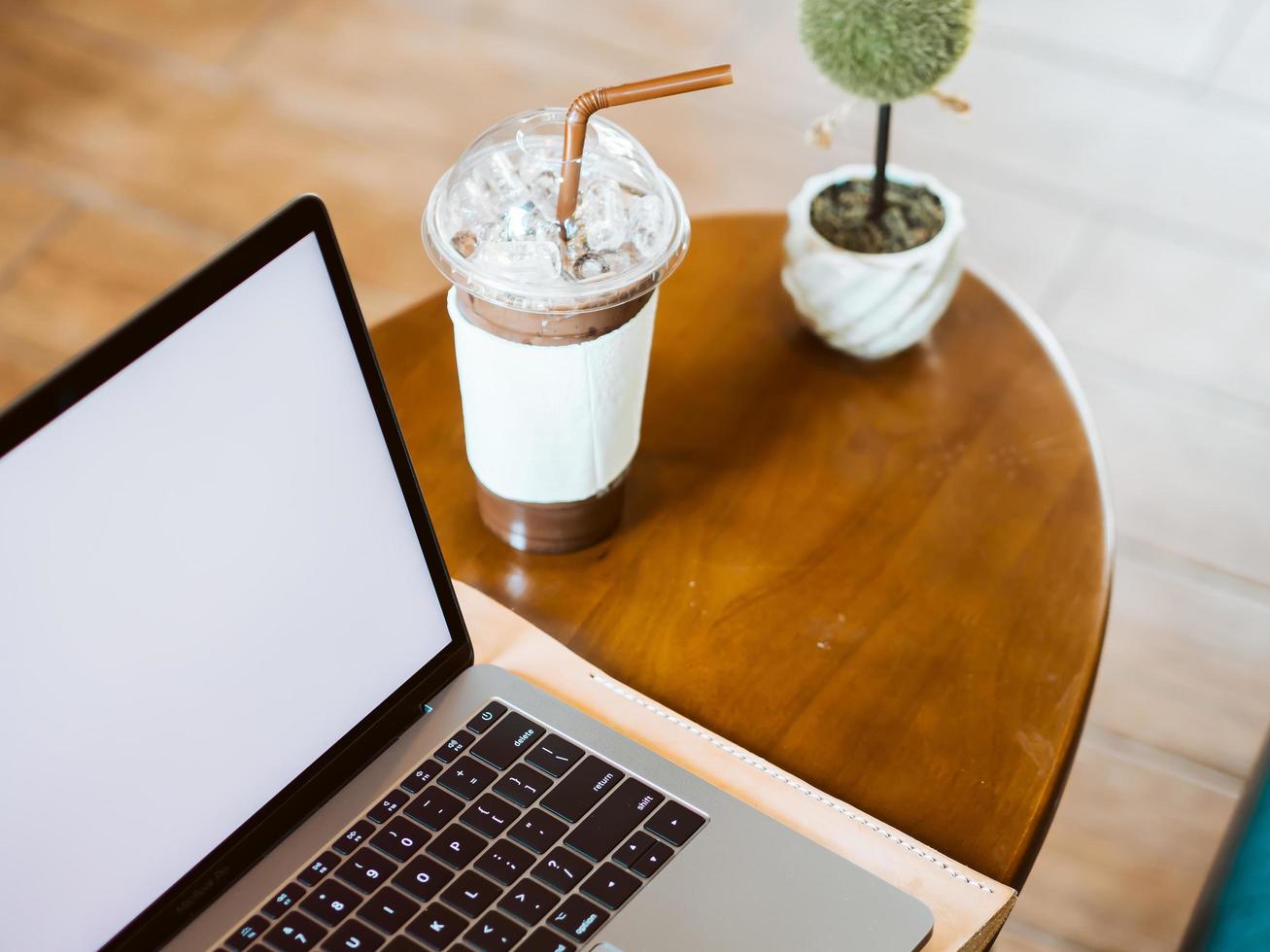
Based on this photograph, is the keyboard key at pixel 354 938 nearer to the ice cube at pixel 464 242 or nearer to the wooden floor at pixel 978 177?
the ice cube at pixel 464 242

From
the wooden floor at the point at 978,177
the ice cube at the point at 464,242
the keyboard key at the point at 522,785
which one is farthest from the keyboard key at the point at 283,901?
the wooden floor at the point at 978,177

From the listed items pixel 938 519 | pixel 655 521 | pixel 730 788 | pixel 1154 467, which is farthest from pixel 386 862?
pixel 1154 467

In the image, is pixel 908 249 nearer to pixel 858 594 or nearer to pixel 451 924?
pixel 858 594

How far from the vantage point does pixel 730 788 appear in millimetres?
680

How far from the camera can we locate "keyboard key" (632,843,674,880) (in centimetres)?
62

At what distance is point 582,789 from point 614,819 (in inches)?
0.9

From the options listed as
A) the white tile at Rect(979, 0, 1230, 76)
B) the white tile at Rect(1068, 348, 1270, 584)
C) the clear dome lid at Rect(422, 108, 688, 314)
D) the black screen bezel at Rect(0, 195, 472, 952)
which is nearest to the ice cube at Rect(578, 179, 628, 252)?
the clear dome lid at Rect(422, 108, 688, 314)

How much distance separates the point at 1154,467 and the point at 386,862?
1206mm

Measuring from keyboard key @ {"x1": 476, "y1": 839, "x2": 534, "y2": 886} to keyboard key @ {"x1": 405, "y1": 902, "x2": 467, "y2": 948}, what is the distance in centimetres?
2

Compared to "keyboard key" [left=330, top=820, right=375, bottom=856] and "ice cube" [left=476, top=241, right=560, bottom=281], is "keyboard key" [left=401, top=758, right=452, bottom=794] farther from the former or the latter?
"ice cube" [left=476, top=241, right=560, bottom=281]

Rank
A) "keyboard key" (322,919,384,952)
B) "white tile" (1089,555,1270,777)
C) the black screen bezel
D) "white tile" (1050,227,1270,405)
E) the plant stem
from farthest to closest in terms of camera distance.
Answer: "white tile" (1050,227,1270,405) → "white tile" (1089,555,1270,777) → the plant stem → "keyboard key" (322,919,384,952) → the black screen bezel

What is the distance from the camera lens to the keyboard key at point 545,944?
59 cm

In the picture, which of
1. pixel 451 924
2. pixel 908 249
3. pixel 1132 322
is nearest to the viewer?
pixel 451 924

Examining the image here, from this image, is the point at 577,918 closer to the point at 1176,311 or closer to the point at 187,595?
the point at 187,595
